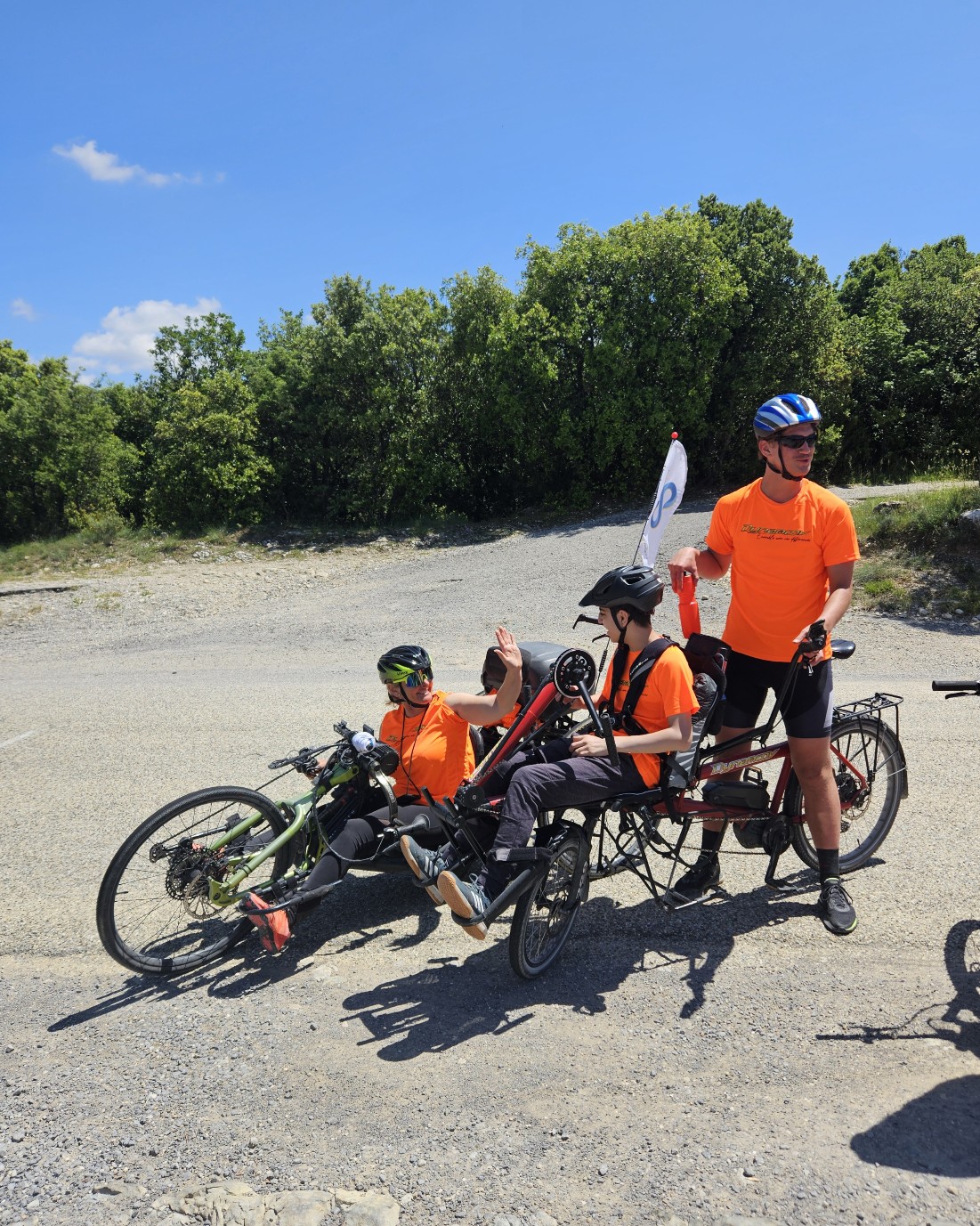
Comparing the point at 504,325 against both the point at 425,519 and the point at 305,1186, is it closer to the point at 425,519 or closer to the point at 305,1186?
the point at 425,519

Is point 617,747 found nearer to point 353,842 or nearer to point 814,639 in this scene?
point 814,639

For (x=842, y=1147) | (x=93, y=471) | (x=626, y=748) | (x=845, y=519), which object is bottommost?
(x=842, y=1147)

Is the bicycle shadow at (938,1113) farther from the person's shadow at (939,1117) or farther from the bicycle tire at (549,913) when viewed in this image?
the bicycle tire at (549,913)

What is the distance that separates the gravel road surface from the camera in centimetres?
255

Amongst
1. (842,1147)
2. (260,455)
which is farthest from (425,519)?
(842,1147)

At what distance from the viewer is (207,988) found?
3684 millimetres

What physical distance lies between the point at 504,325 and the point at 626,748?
61.1 feet

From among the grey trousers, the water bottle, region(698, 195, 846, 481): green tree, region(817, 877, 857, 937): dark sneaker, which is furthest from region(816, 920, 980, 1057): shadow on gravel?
region(698, 195, 846, 481): green tree

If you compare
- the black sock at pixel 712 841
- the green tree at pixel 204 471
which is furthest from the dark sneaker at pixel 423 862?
the green tree at pixel 204 471

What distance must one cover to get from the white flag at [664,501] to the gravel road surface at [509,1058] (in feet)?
6.14

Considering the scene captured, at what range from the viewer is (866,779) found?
4.45 meters

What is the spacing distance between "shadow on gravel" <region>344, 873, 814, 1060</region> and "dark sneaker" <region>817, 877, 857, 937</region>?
0.71 feet

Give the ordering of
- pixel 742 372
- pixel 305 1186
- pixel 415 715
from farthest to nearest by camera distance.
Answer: pixel 742 372
pixel 415 715
pixel 305 1186

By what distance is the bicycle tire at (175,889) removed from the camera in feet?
12.0
